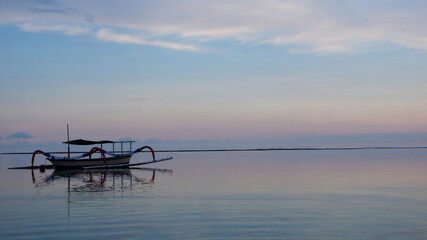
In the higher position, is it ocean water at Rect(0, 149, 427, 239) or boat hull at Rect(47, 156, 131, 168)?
boat hull at Rect(47, 156, 131, 168)

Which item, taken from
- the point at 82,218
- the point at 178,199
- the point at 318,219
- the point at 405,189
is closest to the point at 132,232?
the point at 82,218

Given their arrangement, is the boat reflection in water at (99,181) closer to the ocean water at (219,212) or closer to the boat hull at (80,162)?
the ocean water at (219,212)

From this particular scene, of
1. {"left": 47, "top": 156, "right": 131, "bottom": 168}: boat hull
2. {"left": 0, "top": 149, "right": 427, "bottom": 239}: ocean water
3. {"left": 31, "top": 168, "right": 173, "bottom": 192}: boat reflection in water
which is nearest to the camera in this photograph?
{"left": 0, "top": 149, "right": 427, "bottom": 239}: ocean water

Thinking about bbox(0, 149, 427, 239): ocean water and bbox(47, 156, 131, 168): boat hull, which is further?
bbox(47, 156, 131, 168): boat hull

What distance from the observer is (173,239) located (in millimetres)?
15758

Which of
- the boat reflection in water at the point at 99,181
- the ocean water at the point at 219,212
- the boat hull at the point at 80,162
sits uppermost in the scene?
the boat hull at the point at 80,162

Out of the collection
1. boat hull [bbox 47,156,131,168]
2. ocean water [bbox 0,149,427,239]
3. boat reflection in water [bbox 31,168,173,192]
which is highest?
boat hull [bbox 47,156,131,168]

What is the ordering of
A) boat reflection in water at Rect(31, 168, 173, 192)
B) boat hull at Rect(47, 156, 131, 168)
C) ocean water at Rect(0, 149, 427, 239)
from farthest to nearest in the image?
boat hull at Rect(47, 156, 131, 168) → boat reflection in water at Rect(31, 168, 173, 192) → ocean water at Rect(0, 149, 427, 239)

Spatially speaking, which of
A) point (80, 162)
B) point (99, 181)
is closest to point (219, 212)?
point (99, 181)

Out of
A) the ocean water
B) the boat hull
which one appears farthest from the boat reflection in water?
the boat hull

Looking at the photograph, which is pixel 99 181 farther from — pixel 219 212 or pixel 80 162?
pixel 219 212

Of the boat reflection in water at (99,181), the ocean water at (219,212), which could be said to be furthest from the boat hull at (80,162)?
the ocean water at (219,212)

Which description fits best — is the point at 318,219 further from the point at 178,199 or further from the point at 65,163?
the point at 65,163

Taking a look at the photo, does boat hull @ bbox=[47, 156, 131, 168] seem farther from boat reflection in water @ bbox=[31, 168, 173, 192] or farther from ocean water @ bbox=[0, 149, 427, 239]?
ocean water @ bbox=[0, 149, 427, 239]
